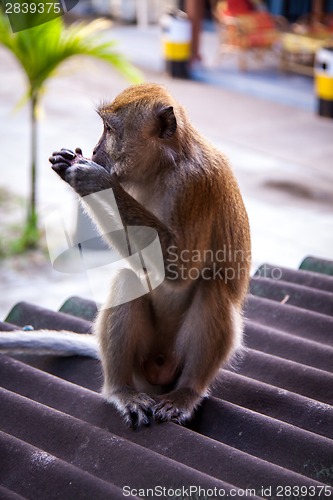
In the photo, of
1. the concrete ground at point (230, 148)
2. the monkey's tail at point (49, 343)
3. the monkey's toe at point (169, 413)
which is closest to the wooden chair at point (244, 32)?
the concrete ground at point (230, 148)

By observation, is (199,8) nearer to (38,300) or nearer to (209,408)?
(38,300)

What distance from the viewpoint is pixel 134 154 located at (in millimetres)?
3512

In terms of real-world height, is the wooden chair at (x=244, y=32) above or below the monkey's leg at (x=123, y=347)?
below

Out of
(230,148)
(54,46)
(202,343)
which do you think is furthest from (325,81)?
(202,343)

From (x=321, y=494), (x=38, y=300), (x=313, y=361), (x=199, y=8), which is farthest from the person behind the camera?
(x=199, y=8)

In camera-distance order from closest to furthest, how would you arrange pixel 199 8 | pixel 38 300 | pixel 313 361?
pixel 313 361 < pixel 38 300 < pixel 199 8

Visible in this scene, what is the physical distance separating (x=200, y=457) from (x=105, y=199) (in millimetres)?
1149

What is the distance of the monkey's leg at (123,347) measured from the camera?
Result: 3600 mm

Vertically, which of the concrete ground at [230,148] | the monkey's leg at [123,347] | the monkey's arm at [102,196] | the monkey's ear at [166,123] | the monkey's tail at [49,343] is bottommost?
the concrete ground at [230,148]

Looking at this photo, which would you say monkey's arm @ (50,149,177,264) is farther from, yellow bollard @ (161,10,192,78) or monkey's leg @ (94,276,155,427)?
yellow bollard @ (161,10,192,78)

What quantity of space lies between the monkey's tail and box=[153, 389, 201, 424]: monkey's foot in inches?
19.9

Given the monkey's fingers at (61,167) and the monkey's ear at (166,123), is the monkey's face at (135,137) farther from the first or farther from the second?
the monkey's fingers at (61,167)

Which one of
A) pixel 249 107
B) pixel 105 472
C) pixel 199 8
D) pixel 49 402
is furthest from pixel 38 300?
pixel 199 8

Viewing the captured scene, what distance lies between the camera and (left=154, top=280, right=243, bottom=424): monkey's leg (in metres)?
3.58
